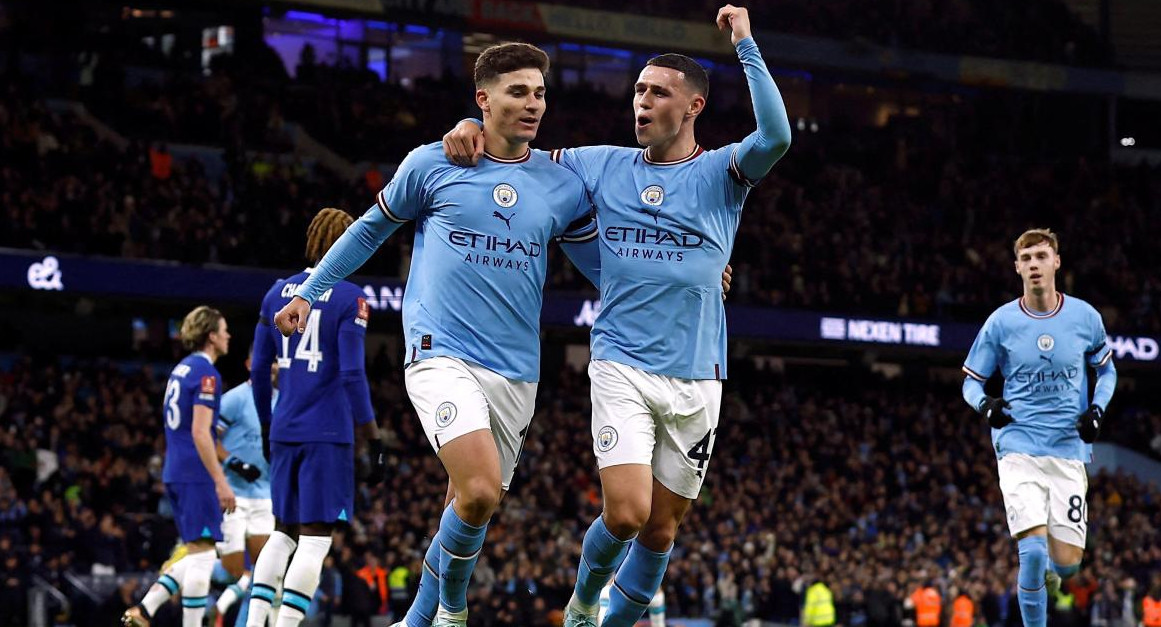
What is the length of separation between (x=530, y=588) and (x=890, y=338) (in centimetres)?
1405

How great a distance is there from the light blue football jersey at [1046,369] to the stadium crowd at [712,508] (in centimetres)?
1187

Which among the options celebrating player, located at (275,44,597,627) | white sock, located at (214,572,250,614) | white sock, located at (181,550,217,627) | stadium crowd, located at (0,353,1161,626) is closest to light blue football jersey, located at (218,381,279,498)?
white sock, located at (214,572,250,614)

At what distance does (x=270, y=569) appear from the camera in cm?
926

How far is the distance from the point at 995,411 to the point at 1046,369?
2.06ft

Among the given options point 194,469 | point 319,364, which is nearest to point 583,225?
point 319,364

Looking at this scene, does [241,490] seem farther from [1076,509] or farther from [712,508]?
[712,508]

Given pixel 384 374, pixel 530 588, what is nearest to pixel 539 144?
pixel 384 374

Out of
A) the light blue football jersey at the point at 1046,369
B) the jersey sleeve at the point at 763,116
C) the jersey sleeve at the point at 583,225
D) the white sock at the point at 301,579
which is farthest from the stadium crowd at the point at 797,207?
the jersey sleeve at the point at 763,116

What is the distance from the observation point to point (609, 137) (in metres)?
37.8

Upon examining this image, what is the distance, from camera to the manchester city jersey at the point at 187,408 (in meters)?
11.2

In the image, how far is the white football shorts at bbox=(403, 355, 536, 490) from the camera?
7.08 metres

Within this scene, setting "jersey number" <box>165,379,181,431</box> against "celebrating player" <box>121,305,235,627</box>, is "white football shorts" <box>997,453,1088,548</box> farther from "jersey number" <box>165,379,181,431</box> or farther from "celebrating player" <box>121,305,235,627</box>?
"jersey number" <box>165,379,181,431</box>

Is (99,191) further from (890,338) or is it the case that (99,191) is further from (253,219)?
(890,338)

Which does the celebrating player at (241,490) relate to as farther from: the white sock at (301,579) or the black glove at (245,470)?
the white sock at (301,579)
